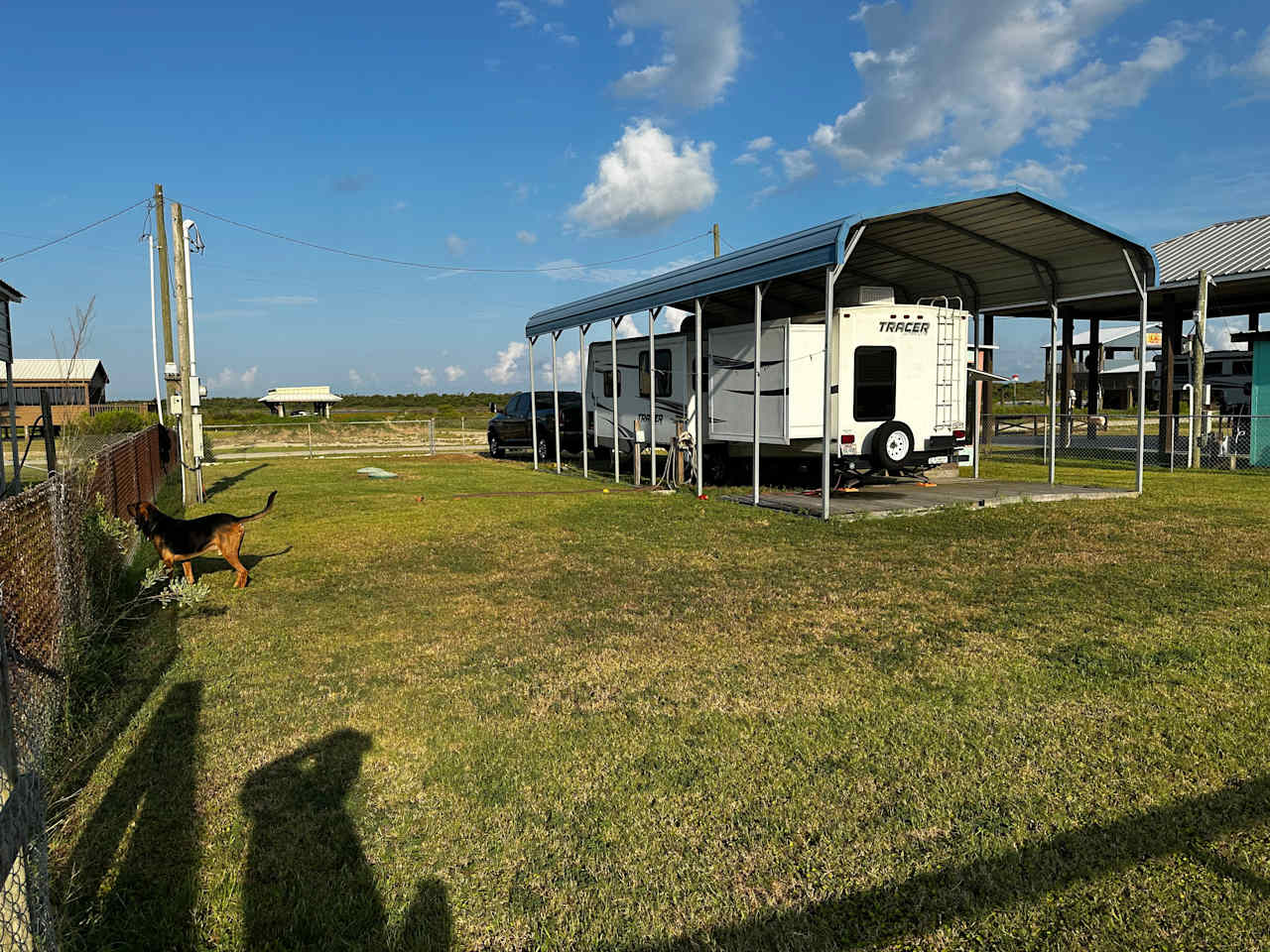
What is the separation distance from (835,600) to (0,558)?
5284 millimetres

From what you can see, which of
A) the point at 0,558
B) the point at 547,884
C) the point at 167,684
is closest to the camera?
the point at 547,884

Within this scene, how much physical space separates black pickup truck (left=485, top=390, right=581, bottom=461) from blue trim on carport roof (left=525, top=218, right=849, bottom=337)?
383cm

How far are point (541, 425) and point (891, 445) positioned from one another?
11.4 m

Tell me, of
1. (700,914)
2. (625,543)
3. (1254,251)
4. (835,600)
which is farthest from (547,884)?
(1254,251)

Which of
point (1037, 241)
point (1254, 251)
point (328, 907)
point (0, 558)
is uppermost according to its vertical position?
point (1254, 251)

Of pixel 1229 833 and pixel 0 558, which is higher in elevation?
pixel 0 558

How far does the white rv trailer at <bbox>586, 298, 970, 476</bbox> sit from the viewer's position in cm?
1210

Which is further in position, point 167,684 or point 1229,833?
point 167,684

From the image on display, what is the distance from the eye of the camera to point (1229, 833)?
3031mm

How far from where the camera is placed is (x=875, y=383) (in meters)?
12.3

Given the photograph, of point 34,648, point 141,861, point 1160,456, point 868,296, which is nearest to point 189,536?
point 34,648

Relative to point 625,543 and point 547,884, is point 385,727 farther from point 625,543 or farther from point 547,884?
point 625,543

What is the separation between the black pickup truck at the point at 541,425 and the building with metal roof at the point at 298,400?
65539 mm

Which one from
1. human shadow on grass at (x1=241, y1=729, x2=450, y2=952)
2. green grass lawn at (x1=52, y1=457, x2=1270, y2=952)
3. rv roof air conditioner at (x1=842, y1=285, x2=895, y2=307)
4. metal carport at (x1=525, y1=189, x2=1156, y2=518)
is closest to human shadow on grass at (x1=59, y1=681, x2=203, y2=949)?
green grass lawn at (x1=52, y1=457, x2=1270, y2=952)
